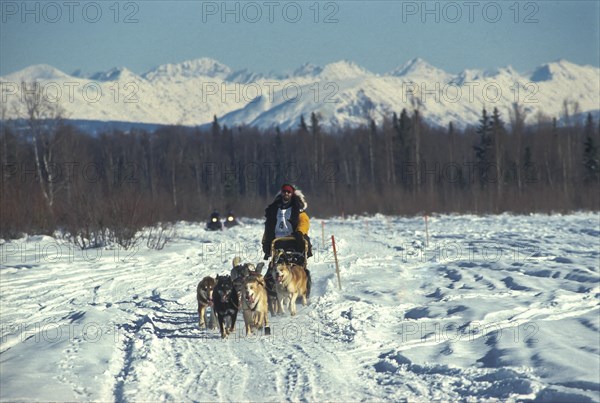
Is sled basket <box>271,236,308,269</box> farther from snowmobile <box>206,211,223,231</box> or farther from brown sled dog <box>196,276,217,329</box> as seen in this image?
snowmobile <box>206,211,223,231</box>

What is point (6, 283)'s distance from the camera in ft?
52.4

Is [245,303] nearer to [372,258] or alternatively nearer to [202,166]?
[372,258]

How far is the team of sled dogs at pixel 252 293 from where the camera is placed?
10.3 m

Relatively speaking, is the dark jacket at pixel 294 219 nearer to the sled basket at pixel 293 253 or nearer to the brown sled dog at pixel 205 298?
the sled basket at pixel 293 253

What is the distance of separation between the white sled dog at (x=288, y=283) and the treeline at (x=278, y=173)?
11923 millimetres

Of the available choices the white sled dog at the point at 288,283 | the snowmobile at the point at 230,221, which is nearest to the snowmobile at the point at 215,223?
the snowmobile at the point at 230,221

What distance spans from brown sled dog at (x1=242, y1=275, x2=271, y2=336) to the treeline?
13.3m

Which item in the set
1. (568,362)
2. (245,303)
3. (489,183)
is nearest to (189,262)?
(245,303)

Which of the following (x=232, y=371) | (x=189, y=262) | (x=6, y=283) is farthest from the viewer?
(x=189, y=262)

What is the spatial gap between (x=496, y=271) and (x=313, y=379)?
9.97 meters

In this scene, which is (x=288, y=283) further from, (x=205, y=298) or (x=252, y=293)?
(x=252, y=293)

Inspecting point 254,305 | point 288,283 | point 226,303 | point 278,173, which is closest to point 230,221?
point 288,283

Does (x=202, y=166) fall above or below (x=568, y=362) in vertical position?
above

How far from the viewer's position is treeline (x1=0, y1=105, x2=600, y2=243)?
25.7 meters
